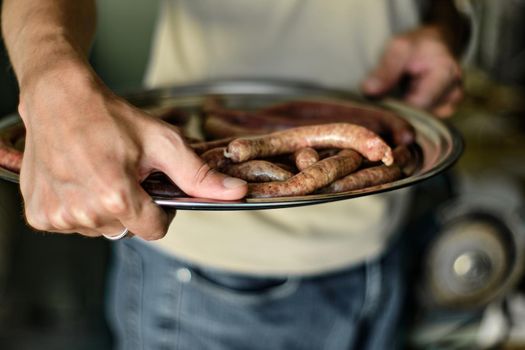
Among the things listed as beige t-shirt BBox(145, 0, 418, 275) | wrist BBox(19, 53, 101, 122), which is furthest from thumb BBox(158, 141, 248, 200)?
beige t-shirt BBox(145, 0, 418, 275)

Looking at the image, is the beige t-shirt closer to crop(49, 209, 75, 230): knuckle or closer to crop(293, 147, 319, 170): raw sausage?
crop(293, 147, 319, 170): raw sausage

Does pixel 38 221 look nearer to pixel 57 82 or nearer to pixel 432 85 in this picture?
pixel 57 82

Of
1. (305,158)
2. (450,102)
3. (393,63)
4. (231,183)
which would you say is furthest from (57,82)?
(450,102)

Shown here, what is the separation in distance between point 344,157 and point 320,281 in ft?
1.99

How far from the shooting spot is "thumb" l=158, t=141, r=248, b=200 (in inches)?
27.8

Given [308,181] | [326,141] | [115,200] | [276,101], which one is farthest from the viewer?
[276,101]

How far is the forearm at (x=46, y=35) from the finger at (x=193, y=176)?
15 centimetres

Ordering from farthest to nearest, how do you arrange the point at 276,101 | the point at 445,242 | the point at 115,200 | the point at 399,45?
1. the point at 445,242
2. the point at 399,45
3. the point at 276,101
4. the point at 115,200

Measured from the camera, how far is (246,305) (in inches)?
54.6

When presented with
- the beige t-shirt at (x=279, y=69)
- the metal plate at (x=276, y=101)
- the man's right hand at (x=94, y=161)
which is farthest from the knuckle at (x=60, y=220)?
the beige t-shirt at (x=279, y=69)

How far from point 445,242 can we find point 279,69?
1117mm

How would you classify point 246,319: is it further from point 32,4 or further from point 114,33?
point 114,33

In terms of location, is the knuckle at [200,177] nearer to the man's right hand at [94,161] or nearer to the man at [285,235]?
the man's right hand at [94,161]

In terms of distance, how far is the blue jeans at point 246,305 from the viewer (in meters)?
1.38
